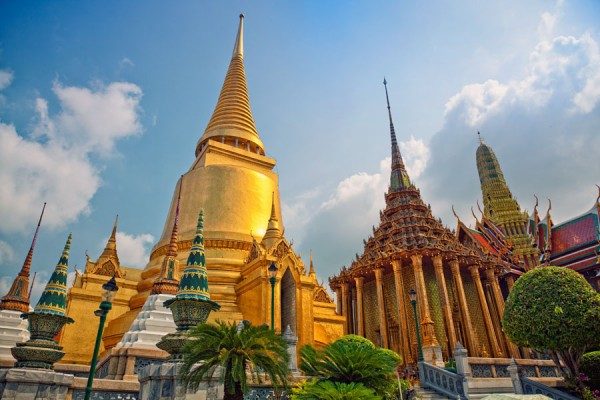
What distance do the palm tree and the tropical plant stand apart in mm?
10316

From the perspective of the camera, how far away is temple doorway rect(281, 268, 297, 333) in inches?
654

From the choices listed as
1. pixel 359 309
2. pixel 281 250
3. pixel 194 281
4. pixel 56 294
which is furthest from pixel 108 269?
pixel 359 309

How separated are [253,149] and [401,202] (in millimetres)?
11984

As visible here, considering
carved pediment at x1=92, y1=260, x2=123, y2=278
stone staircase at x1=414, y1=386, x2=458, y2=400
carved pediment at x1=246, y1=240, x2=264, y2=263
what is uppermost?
carved pediment at x1=246, y1=240, x2=264, y2=263

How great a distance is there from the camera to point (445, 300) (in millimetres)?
24188

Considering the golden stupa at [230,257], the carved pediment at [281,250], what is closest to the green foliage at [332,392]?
the golden stupa at [230,257]

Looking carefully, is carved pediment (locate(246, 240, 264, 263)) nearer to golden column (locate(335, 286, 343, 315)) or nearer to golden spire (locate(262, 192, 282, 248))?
golden spire (locate(262, 192, 282, 248))

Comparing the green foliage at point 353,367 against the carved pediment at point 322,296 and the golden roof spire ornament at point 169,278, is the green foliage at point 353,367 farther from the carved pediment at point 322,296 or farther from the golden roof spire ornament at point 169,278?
the carved pediment at point 322,296

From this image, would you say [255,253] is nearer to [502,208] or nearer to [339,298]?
[339,298]

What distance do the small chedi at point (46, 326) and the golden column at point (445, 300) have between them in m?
20.5

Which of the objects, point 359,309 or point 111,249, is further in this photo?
point 359,309

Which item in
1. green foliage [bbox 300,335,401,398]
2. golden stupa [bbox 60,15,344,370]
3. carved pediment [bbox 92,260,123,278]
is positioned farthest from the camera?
carved pediment [bbox 92,260,123,278]

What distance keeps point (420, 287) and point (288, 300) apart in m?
10.7

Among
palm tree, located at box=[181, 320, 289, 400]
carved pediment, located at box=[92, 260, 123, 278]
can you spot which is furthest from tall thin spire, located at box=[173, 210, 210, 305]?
carved pediment, located at box=[92, 260, 123, 278]
